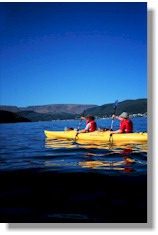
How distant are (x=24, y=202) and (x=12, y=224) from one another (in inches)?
14.8

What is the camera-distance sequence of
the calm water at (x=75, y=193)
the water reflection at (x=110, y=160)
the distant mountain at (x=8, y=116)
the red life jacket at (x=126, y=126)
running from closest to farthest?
the calm water at (x=75, y=193)
the water reflection at (x=110, y=160)
the distant mountain at (x=8, y=116)
the red life jacket at (x=126, y=126)

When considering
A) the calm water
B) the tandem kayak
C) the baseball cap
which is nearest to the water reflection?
the calm water

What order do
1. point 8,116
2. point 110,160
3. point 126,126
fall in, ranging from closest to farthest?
point 110,160, point 8,116, point 126,126

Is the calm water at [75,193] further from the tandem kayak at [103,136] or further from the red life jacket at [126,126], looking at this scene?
the red life jacket at [126,126]

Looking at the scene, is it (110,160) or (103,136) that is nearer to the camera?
(110,160)

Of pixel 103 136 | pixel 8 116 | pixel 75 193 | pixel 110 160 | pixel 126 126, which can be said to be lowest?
pixel 75 193

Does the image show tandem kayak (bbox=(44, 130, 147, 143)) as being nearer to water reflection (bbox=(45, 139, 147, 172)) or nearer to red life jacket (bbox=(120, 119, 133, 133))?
red life jacket (bbox=(120, 119, 133, 133))

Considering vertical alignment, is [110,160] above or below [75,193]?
above

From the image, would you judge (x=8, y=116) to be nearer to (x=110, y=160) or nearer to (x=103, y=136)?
(x=110, y=160)

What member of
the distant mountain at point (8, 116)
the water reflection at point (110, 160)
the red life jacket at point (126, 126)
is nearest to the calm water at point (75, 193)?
the water reflection at point (110, 160)

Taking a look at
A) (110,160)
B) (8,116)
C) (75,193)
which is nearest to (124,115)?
(110,160)

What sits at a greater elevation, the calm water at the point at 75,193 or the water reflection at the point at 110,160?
the water reflection at the point at 110,160

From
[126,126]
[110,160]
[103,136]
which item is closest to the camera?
[110,160]

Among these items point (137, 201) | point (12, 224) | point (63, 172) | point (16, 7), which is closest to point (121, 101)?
point (63, 172)
